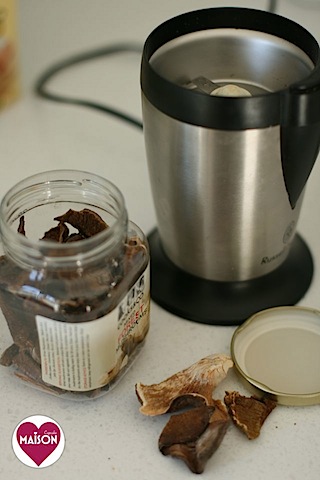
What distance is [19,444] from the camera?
635 mm

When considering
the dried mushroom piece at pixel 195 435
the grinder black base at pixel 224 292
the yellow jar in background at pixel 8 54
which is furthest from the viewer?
the yellow jar in background at pixel 8 54

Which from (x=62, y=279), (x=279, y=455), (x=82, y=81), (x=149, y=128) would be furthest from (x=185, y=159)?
(x=82, y=81)

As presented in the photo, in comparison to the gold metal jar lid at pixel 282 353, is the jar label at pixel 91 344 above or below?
above

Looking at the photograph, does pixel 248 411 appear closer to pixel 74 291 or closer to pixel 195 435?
pixel 195 435

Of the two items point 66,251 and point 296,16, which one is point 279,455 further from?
point 296,16

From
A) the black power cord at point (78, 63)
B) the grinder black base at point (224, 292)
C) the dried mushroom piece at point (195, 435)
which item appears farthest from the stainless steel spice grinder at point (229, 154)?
the black power cord at point (78, 63)

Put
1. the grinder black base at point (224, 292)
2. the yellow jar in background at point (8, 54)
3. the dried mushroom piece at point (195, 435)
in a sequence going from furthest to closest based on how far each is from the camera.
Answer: the yellow jar in background at point (8, 54) < the grinder black base at point (224, 292) < the dried mushroom piece at point (195, 435)

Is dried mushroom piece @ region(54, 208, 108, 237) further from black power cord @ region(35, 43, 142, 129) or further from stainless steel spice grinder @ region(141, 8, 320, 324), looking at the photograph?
black power cord @ region(35, 43, 142, 129)

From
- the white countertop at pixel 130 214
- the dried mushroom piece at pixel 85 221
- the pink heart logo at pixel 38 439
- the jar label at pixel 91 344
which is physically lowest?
the pink heart logo at pixel 38 439

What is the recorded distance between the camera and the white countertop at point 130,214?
62cm

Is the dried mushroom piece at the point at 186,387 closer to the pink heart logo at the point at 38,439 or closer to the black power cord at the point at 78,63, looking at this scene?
the pink heart logo at the point at 38,439

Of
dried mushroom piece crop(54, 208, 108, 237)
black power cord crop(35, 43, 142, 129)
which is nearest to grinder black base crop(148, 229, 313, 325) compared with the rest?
dried mushroom piece crop(54, 208, 108, 237)

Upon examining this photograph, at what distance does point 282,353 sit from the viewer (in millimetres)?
701

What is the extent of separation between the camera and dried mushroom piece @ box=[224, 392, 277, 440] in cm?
64
